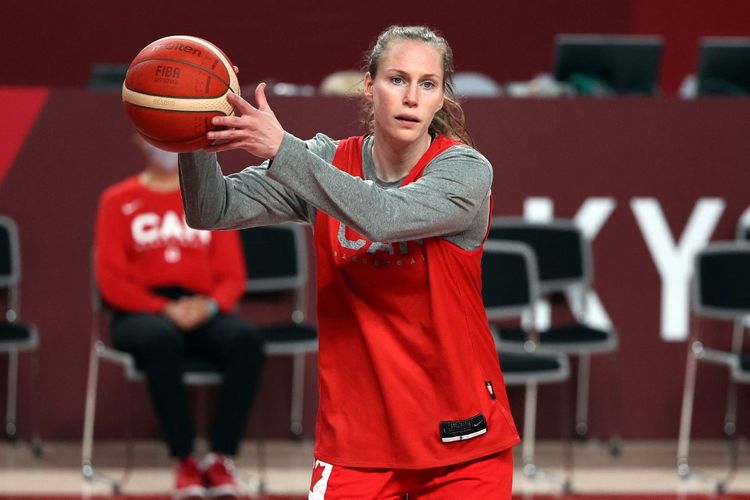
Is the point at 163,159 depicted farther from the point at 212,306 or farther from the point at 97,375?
the point at 97,375

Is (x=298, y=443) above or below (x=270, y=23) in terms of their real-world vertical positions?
below

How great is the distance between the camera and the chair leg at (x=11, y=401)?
6391mm

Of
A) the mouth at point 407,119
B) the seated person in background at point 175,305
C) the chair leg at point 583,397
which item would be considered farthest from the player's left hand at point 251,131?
the chair leg at point 583,397

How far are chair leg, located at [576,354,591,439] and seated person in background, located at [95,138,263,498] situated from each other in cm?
183

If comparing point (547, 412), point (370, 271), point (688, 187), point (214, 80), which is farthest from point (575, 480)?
point (214, 80)

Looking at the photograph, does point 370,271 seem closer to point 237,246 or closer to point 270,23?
point 237,246

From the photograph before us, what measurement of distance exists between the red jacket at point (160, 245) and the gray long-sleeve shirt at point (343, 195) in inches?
124

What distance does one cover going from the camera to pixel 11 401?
6.39 m

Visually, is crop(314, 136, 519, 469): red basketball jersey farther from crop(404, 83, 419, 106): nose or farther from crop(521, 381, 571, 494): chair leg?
crop(521, 381, 571, 494): chair leg

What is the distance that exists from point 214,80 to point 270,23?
750cm

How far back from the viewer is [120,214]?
585 cm

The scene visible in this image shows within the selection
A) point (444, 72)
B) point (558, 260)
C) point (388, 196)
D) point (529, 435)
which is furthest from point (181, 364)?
point (388, 196)

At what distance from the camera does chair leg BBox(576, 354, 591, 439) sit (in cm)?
659

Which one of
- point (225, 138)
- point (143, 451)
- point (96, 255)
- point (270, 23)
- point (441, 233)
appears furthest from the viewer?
point (270, 23)
